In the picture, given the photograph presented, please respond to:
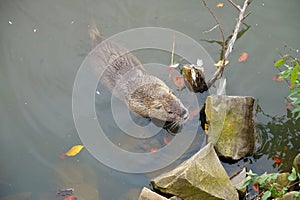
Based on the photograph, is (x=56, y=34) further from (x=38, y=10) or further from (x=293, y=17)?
(x=293, y=17)

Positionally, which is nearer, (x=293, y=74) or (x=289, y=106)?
(x=293, y=74)

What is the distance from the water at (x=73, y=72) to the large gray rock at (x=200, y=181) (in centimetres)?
52

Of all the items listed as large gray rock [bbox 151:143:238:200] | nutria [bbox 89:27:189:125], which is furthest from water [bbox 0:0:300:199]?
large gray rock [bbox 151:143:238:200]

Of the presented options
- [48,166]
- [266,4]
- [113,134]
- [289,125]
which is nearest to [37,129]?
[48,166]

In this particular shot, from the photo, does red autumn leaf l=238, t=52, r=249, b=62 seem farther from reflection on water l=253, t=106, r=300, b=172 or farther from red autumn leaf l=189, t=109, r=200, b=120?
red autumn leaf l=189, t=109, r=200, b=120

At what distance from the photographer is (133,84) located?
4535 mm

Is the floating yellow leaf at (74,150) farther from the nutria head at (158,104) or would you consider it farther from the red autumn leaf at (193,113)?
the red autumn leaf at (193,113)

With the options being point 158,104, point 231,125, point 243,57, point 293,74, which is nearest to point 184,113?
point 158,104

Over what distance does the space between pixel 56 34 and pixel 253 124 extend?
2.86m

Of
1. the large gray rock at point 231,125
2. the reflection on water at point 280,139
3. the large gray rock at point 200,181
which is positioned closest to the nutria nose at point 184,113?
the large gray rock at point 231,125

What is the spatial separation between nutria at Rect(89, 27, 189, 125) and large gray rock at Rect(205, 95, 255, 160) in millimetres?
330

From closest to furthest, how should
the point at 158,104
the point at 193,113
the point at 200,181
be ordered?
the point at 200,181, the point at 158,104, the point at 193,113

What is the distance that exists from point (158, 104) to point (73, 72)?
4.45 ft

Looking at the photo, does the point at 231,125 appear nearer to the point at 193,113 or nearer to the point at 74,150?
the point at 193,113
